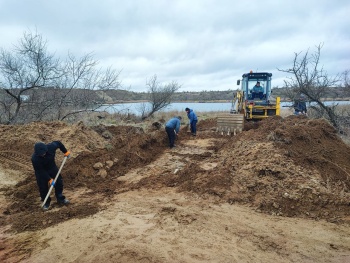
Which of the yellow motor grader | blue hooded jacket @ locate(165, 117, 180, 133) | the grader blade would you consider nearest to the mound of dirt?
blue hooded jacket @ locate(165, 117, 180, 133)

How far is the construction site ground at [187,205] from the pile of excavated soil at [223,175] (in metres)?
0.03

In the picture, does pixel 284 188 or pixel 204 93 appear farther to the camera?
pixel 204 93

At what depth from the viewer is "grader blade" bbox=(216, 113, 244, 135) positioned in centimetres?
1285

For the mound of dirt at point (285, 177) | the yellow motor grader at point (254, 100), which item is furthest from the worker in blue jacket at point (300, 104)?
the mound of dirt at point (285, 177)

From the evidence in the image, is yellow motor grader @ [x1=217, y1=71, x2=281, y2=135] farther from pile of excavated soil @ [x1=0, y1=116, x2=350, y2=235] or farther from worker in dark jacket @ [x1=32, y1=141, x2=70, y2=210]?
worker in dark jacket @ [x1=32, y1=141, x2=70, y2=210]

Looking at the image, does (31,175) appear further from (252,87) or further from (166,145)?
(252,87)

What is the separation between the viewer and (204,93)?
67.5 metres

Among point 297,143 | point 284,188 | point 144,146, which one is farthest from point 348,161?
point 144,146

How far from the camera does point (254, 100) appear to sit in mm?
14727

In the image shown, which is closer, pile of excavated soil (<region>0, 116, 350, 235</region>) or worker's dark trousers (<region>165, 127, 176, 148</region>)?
pile of excavated soil (<region>0, 116, 350, 235</region>)

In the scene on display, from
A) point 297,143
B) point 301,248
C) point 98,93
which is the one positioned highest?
point 98,93

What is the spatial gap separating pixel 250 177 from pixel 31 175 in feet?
18.6

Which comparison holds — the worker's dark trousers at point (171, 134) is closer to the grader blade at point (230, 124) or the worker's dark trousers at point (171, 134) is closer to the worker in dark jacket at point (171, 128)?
the worker in dark jacket at point (171, 128)

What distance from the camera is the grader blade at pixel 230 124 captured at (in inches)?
506
